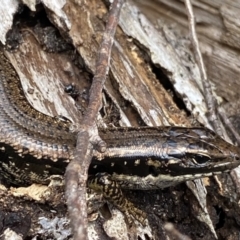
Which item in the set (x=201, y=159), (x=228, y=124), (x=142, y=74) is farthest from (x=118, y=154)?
(x=228, y=124)

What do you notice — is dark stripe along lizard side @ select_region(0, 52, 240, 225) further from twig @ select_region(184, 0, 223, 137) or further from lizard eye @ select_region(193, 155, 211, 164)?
twig @ select_region(184, 0, 223, 137)

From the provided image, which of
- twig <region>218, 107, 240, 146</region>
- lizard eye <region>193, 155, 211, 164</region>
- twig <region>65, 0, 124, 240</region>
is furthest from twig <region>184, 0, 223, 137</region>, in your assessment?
lizard eye <region>193, 155, 211, 164</region>

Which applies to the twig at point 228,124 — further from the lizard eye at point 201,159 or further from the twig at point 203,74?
the lizard eye at point 201,159

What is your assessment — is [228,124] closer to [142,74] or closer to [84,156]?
[142,74]

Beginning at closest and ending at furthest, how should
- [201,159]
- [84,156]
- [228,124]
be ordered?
[84,156] < [201,159] < [228,124]

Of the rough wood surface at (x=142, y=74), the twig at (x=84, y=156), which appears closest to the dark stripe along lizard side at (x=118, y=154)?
the rough wood surface at (x=142, y=74)

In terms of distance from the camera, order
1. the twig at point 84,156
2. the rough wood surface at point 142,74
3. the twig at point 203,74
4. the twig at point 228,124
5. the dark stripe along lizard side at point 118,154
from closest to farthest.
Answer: the twig at point 84,156 → the dark stripe along lizard side at point 118,154 → the rough wood surface at point 142,74 → the twig at point 228,124 → the twig at point 203,74
